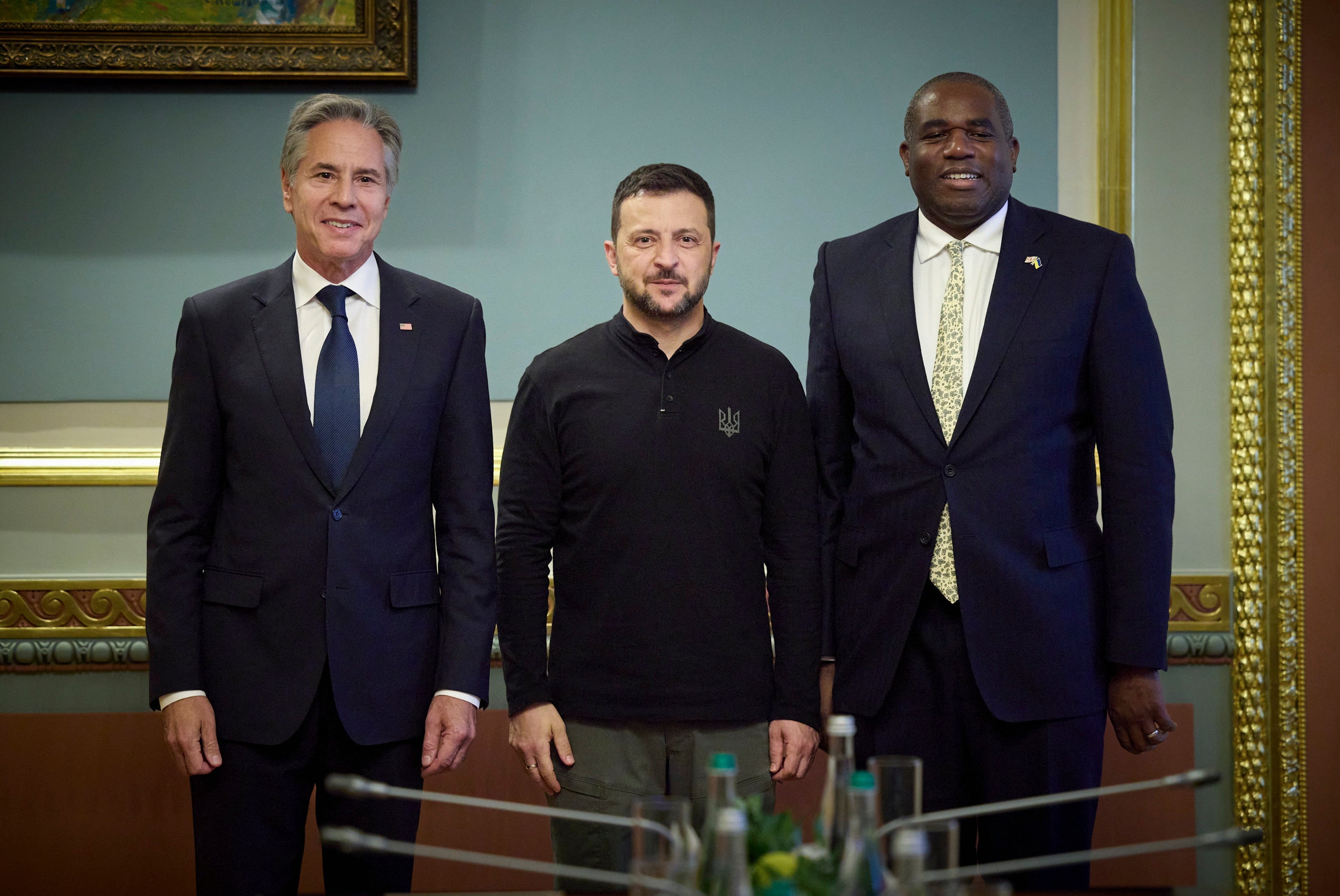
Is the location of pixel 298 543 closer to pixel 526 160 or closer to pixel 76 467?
pixel 76 467

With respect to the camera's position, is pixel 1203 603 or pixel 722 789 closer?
pixel 722 789

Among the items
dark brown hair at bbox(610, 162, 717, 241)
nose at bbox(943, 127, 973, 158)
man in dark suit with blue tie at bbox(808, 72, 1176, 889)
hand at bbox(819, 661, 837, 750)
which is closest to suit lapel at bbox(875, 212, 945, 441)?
man in dark suit with blue tie at bbox(808, 72, 1176, 889)

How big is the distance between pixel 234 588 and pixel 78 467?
1.02 metres

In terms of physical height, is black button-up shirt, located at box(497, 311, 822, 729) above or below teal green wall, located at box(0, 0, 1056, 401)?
below

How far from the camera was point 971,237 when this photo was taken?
187 cm

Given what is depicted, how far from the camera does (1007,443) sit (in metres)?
1.75

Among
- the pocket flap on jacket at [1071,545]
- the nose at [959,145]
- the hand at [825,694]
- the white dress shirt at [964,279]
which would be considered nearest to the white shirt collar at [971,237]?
the white dress shirt at [964,279]

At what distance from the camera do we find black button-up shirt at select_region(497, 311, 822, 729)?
1783 millimetres

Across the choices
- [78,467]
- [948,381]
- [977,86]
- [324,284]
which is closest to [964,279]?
[948,381]

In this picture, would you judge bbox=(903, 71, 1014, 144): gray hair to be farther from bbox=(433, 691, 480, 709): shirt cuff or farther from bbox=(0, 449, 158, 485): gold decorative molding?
bbox=(0, 449, 158, 485): gold decorative molding

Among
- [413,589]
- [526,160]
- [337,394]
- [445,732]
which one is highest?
[526,160]

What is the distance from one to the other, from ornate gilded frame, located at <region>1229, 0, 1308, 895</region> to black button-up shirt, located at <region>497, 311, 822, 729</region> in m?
1.23

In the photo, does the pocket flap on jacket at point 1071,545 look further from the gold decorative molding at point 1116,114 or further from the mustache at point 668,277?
the gold decorative molding at point 1116,114

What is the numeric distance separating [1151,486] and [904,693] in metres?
0.48
